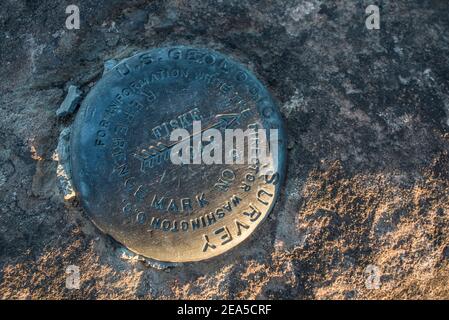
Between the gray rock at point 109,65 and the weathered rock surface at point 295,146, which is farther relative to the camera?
the gray rock at point 109,65

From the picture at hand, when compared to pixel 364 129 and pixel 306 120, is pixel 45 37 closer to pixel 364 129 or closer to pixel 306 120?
pixel 306 120

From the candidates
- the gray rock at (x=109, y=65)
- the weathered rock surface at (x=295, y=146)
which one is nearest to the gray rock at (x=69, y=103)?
the weathered rock surface at (x=295, y=146)

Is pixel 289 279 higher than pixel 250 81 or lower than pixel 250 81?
lower

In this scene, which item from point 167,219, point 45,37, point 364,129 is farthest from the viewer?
point 45,37

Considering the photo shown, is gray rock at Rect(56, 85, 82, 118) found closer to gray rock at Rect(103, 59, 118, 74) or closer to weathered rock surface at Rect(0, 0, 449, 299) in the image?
weathered rock surface at Rect(0, 0, 449, 299)

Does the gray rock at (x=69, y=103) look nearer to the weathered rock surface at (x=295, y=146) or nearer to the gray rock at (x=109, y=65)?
the weathered rock surface at (x=295, y=146)

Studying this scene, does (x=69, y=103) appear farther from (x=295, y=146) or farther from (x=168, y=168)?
(x=295, y=146)
